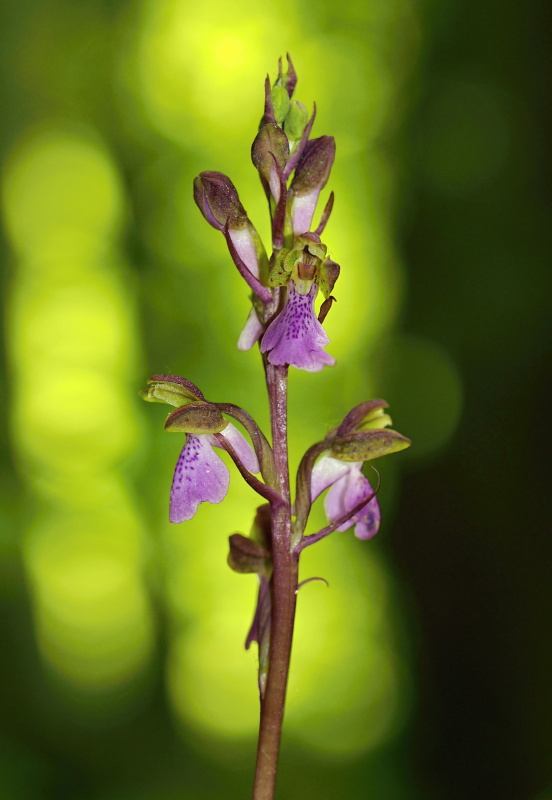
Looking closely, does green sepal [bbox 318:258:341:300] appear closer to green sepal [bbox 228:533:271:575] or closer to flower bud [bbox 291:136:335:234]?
flower bud [bbox 291:136:335:234]

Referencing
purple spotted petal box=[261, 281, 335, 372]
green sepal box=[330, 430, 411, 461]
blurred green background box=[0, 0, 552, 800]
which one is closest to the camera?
purple spotted petal box=[261, 281, 335, 372]

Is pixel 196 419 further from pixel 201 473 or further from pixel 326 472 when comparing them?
pixel 326 472

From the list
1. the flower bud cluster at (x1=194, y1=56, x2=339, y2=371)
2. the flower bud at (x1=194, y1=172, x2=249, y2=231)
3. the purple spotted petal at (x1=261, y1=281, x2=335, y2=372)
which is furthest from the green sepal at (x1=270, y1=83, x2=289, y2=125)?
the purple spotted petal at (x1=261, y1=281, x2=335, y2=372)

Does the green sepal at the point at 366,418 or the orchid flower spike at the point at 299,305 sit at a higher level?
the orchid flower spike at the point at 299,305

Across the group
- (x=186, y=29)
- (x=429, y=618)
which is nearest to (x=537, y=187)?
(x=186, y=29)

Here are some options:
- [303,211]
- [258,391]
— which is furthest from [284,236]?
[258,391]

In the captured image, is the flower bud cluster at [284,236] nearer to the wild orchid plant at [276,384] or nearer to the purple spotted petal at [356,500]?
the wild orchid plant at [276,384]

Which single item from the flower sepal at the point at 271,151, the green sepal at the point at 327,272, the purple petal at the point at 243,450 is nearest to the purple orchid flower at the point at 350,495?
the purple petal at the point at 243,450
